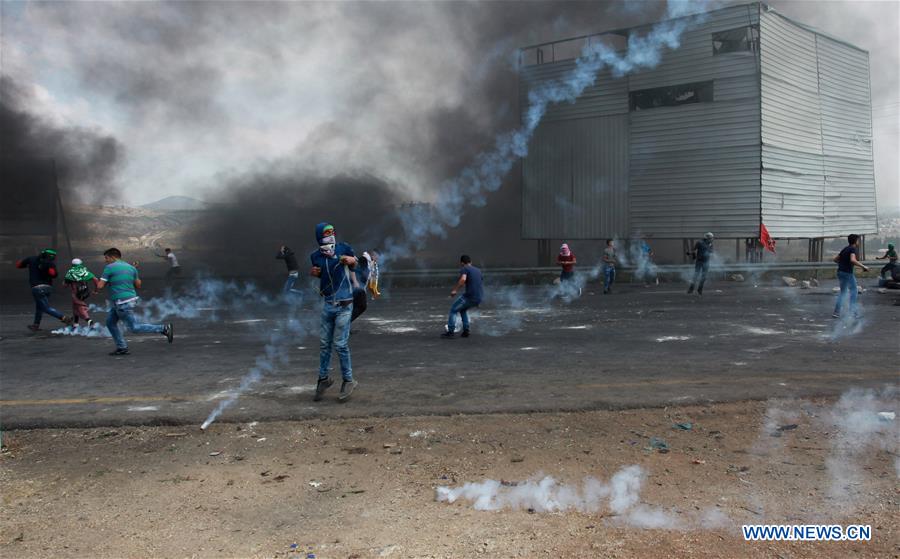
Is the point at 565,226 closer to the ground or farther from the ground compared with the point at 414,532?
farther from the ground

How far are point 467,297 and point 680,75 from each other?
14.7 m

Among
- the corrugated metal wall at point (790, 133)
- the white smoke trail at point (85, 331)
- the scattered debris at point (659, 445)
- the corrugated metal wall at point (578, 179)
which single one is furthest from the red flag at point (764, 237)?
the white smoke trail at point (85, 331)

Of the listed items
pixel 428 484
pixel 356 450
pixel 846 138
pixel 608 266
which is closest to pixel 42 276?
pixel 356 450

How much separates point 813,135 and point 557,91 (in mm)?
9401

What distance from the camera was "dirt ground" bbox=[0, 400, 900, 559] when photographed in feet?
10.7

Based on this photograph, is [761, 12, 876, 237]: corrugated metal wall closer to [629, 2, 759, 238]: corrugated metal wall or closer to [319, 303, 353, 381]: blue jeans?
[629, 2, 759, 238]: corrugated metal wall

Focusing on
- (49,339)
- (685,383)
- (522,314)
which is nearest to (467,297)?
(522,314)

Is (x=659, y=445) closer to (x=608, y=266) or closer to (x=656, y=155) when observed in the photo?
(x=608, y=266)

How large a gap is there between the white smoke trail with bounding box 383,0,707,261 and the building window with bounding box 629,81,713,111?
93cm

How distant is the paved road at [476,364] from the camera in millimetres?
5883

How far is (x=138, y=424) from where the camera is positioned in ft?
17.8

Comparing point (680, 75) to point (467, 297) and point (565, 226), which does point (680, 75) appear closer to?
point (565, 226)

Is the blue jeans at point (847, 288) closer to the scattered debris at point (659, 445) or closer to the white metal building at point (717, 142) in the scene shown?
the scattered debris at point (659, 445)

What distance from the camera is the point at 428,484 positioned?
4.02 meters
